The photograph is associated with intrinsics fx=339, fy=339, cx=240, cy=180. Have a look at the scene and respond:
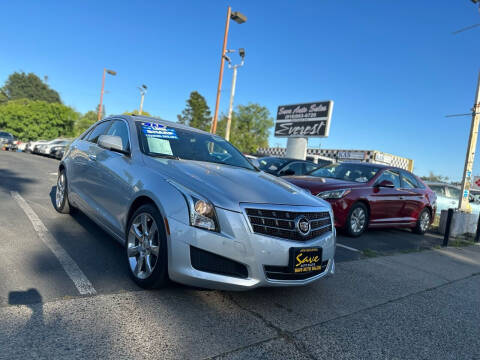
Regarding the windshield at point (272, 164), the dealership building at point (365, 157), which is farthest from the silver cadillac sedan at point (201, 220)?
the dealership building at point (365, 157)

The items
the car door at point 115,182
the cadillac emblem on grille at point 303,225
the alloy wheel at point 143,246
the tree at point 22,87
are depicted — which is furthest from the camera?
the tree at point 22,87

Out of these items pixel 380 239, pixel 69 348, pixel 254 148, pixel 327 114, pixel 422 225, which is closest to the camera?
pixel 69 348

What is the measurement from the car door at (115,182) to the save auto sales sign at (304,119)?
14032 millimetres

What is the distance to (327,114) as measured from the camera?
656 inches

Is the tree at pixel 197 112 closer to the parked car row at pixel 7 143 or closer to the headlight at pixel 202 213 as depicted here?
the parked car row at pixel 7 143

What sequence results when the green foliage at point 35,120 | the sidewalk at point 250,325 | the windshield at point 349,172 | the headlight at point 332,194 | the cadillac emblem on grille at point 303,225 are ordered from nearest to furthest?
the sidewalk at point 250,325, the cadillac emblem on grille at point 303,225, the headlight at point 332,194, the windshield at point 349,172, the green foliage at point 35,120

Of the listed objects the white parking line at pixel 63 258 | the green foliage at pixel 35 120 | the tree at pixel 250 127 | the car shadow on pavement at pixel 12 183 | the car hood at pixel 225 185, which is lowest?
the white parking line at pixel 63 258

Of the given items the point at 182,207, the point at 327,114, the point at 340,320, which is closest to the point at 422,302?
the point at 340,320

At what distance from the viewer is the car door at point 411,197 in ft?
24.5

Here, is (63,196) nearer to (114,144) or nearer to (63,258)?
(63,258)

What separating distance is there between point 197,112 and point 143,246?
67199 millimetres

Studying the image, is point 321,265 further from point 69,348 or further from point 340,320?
point 69,348

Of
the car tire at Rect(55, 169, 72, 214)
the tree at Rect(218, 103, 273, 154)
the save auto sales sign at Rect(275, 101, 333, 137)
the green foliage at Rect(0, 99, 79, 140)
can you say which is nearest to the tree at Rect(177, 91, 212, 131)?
the tree at Rect(218, 103, 273, 154)

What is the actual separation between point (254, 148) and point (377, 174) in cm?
5896
